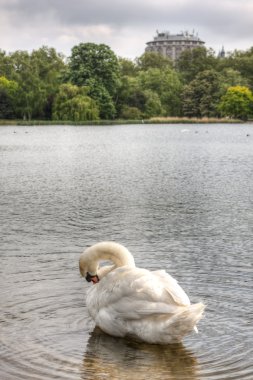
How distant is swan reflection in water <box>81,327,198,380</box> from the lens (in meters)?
6.88

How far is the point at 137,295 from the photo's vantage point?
23.4 feet

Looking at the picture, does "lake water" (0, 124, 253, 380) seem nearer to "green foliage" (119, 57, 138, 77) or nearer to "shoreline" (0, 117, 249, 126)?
"shoreline" (0, 117, 249, 126)

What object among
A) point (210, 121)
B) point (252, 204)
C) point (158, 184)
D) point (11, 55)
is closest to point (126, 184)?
point (158, 184)

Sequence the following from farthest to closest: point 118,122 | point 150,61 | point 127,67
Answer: point 150,61, point 127,67, point 118,122

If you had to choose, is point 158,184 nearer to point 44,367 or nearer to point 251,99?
point 44,367

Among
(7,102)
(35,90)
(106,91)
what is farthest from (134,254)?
(7,102)

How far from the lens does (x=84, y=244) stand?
13.3m

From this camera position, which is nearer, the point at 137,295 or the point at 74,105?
the point at 137,295

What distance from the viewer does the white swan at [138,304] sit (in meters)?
6.93

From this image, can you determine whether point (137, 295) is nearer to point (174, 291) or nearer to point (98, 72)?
point (174, 291)

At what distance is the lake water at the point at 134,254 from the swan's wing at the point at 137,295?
53 cm

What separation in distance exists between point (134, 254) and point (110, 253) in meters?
4.26

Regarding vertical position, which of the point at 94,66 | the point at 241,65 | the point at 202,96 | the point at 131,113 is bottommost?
the point at 131,113

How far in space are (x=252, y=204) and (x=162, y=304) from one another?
40.8 ft
